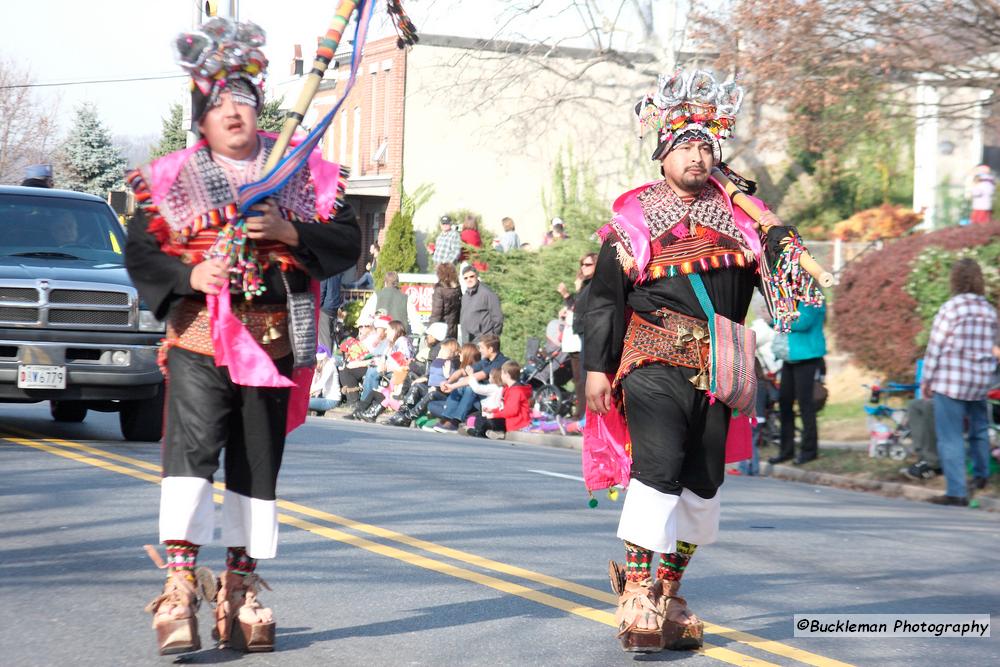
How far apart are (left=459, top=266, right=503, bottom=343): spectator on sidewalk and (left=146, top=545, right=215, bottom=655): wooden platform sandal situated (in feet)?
50.6

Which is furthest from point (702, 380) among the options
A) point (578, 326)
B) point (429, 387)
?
point (429, 387)

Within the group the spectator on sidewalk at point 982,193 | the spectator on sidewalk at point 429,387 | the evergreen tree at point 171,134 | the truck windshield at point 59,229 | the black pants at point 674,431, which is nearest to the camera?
the black pants at point 674,431

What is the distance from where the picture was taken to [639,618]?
577cm

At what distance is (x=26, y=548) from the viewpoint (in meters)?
8.07

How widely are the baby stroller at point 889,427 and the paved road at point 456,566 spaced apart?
2180mm

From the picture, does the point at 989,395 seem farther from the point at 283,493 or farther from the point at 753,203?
the point at 753,203

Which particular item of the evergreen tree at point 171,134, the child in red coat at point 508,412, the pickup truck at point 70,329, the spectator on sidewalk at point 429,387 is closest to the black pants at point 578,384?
the child in red coat at point 508,412

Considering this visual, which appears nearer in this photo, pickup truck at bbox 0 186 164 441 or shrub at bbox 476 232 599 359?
pickup truck at bbox 0 186 164 441

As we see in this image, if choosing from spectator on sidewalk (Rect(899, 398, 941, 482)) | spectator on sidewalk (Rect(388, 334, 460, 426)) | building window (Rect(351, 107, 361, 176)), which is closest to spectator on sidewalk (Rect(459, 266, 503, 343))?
spectator on sidewalk (Rect(388, 334, 460, 426))

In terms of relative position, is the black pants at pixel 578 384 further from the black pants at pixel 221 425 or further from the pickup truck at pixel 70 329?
the black pants at pixel 221 425

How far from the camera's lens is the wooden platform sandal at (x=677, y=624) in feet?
19.7

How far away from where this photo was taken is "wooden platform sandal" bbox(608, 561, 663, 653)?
227 inches

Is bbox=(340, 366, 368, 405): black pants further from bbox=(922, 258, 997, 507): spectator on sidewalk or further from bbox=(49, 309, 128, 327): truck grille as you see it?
bbox=(922, 258, 997, 507): spectator on sidewalk

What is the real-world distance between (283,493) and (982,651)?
17.2 ft
